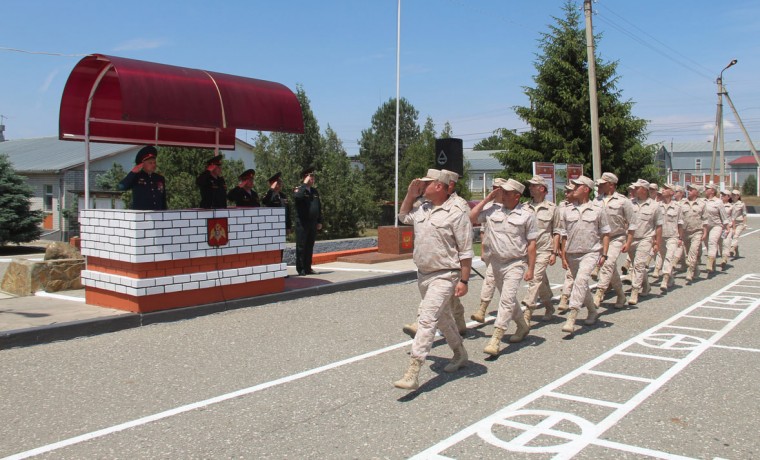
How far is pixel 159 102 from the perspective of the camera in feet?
28.3

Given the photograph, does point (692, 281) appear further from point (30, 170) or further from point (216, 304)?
point (30, 170)

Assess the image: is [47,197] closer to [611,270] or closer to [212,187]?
[212,187]

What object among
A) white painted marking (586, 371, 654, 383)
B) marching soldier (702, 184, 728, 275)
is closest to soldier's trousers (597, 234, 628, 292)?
white painted marking (586, 371, 654, 383)

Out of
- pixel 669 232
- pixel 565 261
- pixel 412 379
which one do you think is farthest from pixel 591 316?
pixel 669 232

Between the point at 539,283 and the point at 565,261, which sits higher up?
the point at 565,261

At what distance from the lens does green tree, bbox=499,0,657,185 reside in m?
26.0

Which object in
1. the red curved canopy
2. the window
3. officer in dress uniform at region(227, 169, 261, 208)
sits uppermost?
the red curved canopy

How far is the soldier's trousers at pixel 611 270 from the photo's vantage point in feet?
30.2

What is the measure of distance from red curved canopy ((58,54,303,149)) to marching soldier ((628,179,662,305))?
5.53 meters

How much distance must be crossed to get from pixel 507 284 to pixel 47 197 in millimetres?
31488

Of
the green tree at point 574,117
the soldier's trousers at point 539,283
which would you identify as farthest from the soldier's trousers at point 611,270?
the green tree at point 574,117

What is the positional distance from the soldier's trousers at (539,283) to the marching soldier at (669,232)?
407 centimetres

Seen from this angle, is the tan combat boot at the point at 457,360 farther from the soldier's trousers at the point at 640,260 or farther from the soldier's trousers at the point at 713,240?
the soldier's trousers at the point at 713,240

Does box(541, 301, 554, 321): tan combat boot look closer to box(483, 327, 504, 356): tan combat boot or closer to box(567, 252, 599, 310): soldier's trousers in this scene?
box(567, 252, 599, 310): soldier's trousers
